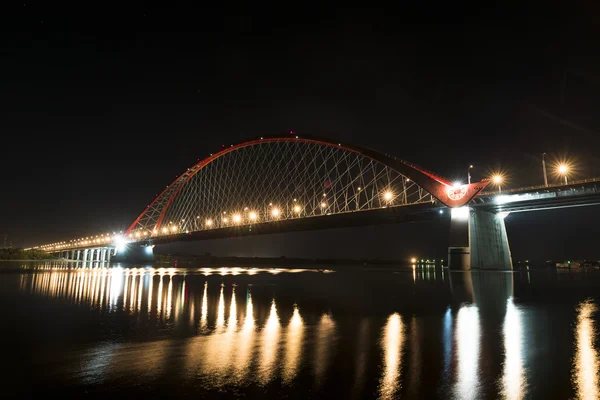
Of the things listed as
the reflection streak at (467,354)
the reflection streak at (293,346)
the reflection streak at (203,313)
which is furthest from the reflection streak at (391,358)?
the reflection streak at (203,313)

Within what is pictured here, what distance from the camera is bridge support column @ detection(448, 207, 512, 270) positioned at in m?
55.1

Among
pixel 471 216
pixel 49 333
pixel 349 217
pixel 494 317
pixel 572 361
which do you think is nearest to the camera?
pixel 572 361

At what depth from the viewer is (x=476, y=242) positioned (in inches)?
2205

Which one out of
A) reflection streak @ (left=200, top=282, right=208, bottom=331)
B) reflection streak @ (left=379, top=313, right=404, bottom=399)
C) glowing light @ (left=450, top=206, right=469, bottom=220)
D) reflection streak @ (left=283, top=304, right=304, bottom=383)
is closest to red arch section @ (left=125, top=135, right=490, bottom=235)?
glowing light @ (left=450, top=206, right=469, bottom=220)

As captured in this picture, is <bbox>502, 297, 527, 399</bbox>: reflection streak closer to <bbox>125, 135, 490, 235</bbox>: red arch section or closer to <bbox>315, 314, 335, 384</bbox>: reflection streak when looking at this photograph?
<bbox>315, 314, 335, 384</bbox>: reflection streak

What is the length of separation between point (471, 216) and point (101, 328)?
181ft

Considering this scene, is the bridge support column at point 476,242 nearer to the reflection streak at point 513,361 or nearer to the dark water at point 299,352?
the dark water at point 299,352

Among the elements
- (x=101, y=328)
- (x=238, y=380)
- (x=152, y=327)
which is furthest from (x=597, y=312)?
(x=101, y=328)

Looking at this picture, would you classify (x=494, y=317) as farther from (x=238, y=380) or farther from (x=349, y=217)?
(x=349, y=217)

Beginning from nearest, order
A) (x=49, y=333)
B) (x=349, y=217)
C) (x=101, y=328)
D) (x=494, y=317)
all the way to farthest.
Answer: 1. (x=49, y=333)
2. (x=101, y=328)
3. (x=494, y=317)
4. (x=349, y=217)

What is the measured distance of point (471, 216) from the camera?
57.3 m

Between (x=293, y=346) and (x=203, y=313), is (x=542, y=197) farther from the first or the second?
(x=293, y=346)

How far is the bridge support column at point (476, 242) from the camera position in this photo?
5512cm

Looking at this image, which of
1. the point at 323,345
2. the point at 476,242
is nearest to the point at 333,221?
the point at 476,242
